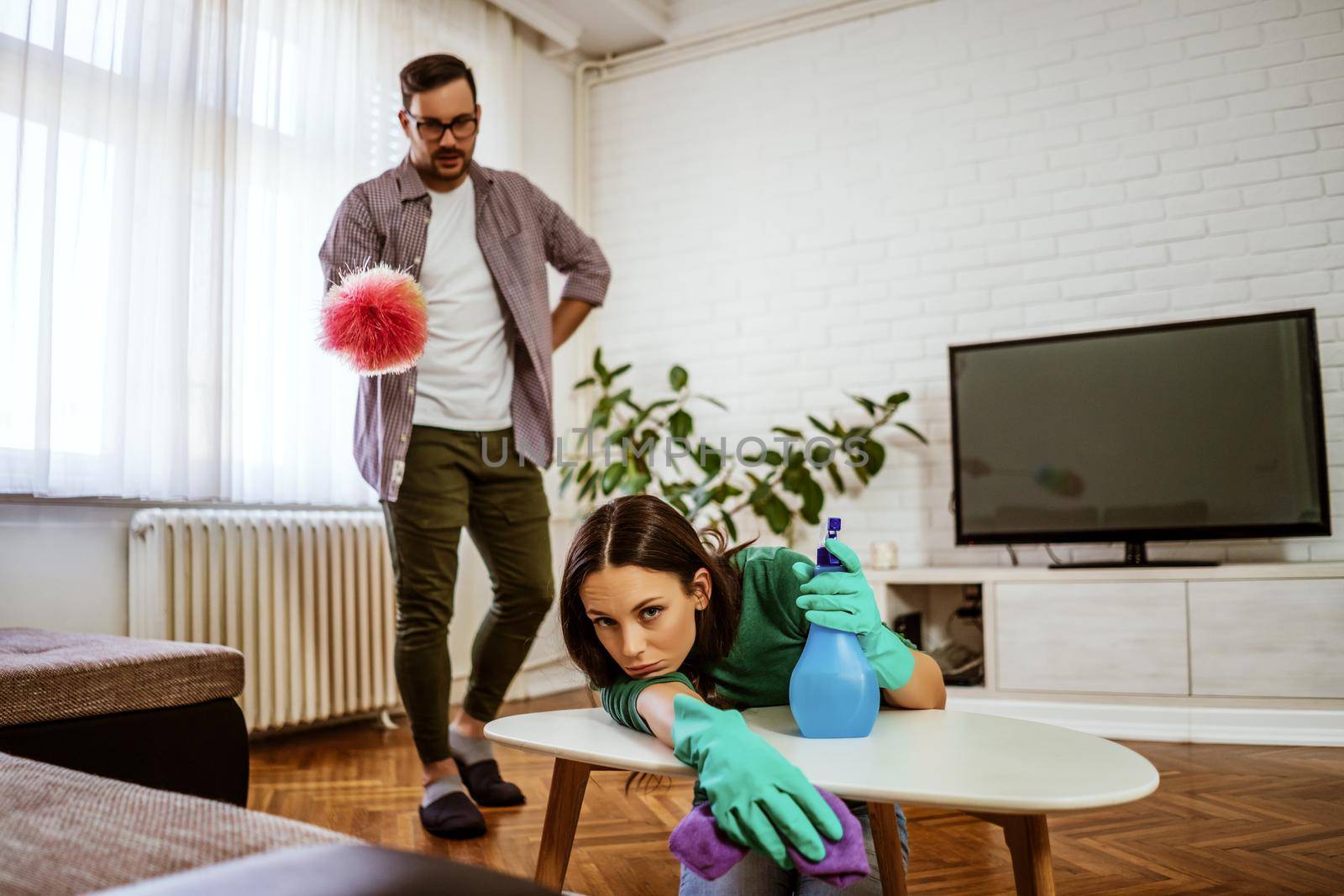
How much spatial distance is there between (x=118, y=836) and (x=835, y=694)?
2.14 feet

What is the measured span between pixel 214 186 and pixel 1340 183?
3.43 m

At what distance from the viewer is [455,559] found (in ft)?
7.17

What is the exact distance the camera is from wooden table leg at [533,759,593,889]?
1219mm

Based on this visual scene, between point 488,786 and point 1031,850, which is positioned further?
point 488,786

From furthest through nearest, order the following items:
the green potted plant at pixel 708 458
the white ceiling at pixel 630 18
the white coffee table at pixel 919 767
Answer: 1. the white ceiling at pixel 630 18
2. the green potted plant at pixel 708 458
3. the white coffee table at pixel 919 767

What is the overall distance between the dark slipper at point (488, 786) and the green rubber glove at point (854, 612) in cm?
125

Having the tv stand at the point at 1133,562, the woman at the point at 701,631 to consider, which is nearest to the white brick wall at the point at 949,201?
the tv stand at the point at 1133,562

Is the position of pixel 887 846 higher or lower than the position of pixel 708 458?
lower

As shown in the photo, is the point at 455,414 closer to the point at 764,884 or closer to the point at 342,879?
the point at 764,884

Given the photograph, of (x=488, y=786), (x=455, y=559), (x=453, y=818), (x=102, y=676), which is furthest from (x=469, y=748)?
(x=102, y=676)

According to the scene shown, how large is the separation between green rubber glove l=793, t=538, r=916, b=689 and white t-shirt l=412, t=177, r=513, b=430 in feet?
3.97

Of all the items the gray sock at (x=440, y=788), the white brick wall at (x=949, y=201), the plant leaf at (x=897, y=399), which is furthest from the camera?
the plant leaf at (x=897, y=399)

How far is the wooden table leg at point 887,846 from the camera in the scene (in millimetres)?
1203

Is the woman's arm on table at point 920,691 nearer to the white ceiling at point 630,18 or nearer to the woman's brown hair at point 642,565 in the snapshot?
the woman's brown hair at point 642,565
